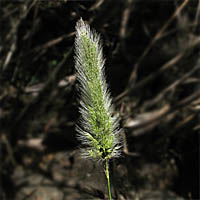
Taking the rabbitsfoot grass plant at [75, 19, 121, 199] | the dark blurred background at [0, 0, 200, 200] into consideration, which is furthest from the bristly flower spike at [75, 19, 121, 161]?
the dark blurred background at [0, 0, 200, 200]

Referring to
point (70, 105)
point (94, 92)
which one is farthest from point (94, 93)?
point (70, 105)

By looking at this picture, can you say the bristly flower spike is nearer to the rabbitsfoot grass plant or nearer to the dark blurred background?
the rabbitsfoot grass plant

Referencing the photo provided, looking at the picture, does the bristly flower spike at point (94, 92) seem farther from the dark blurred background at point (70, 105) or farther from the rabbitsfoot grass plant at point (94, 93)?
the dark blurred background at point (70, 105)

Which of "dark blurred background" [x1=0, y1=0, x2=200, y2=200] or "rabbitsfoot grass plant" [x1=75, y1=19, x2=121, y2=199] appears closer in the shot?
"rabbitsfoot grass plant" [x1=75, y1=19, x2=121, y2=199]

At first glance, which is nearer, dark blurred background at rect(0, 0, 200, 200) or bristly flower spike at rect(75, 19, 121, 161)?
bristly flower spike at rect(75, 19, 121, 161)

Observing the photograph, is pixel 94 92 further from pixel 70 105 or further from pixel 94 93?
pixel 70 105

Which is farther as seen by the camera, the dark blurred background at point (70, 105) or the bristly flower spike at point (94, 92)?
the dark blurred background at point (70, 105)

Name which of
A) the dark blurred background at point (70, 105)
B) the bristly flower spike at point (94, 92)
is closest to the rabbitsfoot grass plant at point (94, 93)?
the bristly flower spike at point (94, 92)

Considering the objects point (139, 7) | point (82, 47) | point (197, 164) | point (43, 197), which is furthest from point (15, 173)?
point (82, 47)
